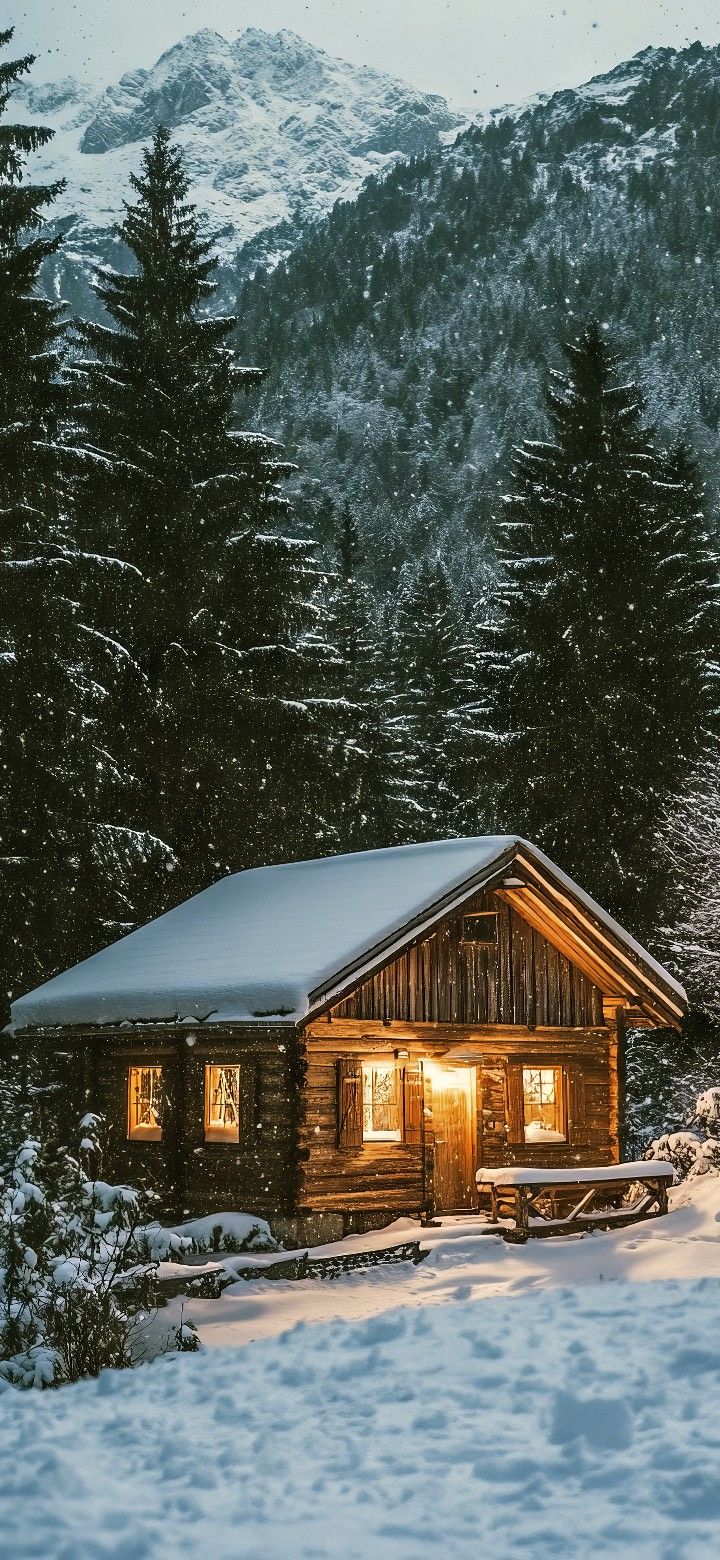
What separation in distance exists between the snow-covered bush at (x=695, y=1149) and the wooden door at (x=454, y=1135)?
12.9 ft

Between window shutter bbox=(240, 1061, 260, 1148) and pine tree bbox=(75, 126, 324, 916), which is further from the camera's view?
pine tree bbox=(75, 126, 324, 916)

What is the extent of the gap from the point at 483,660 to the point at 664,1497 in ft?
102

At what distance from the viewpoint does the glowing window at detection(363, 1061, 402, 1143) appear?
72.2 ft

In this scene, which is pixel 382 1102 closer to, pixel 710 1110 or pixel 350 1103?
pixel 350 1103

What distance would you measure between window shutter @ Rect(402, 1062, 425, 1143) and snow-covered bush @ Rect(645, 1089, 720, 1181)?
207 inches

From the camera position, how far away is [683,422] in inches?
6447

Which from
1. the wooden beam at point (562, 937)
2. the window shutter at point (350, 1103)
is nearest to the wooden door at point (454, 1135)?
the window shutter at point (350, 1103)

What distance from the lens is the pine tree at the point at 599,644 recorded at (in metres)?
34.4

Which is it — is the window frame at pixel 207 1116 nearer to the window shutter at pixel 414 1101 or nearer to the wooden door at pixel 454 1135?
the window shutter at pixel 414 1101

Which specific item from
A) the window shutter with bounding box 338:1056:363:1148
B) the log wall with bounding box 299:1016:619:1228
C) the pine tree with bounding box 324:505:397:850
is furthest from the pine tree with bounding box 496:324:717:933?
the window shutter with bounding box 338:1056:363:1148

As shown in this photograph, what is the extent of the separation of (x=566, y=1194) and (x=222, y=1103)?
5474 mm

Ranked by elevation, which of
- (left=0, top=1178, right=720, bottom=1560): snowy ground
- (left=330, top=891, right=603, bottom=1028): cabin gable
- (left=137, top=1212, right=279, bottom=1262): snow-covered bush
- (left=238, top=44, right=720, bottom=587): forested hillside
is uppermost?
(left=238, top=44, right=720, bottom=587): forested hillside

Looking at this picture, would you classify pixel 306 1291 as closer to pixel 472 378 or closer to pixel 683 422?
pixel 683 422

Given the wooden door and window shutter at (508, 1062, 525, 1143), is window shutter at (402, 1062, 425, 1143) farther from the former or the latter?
window shutter at (508, 1062, 525, 1143)
